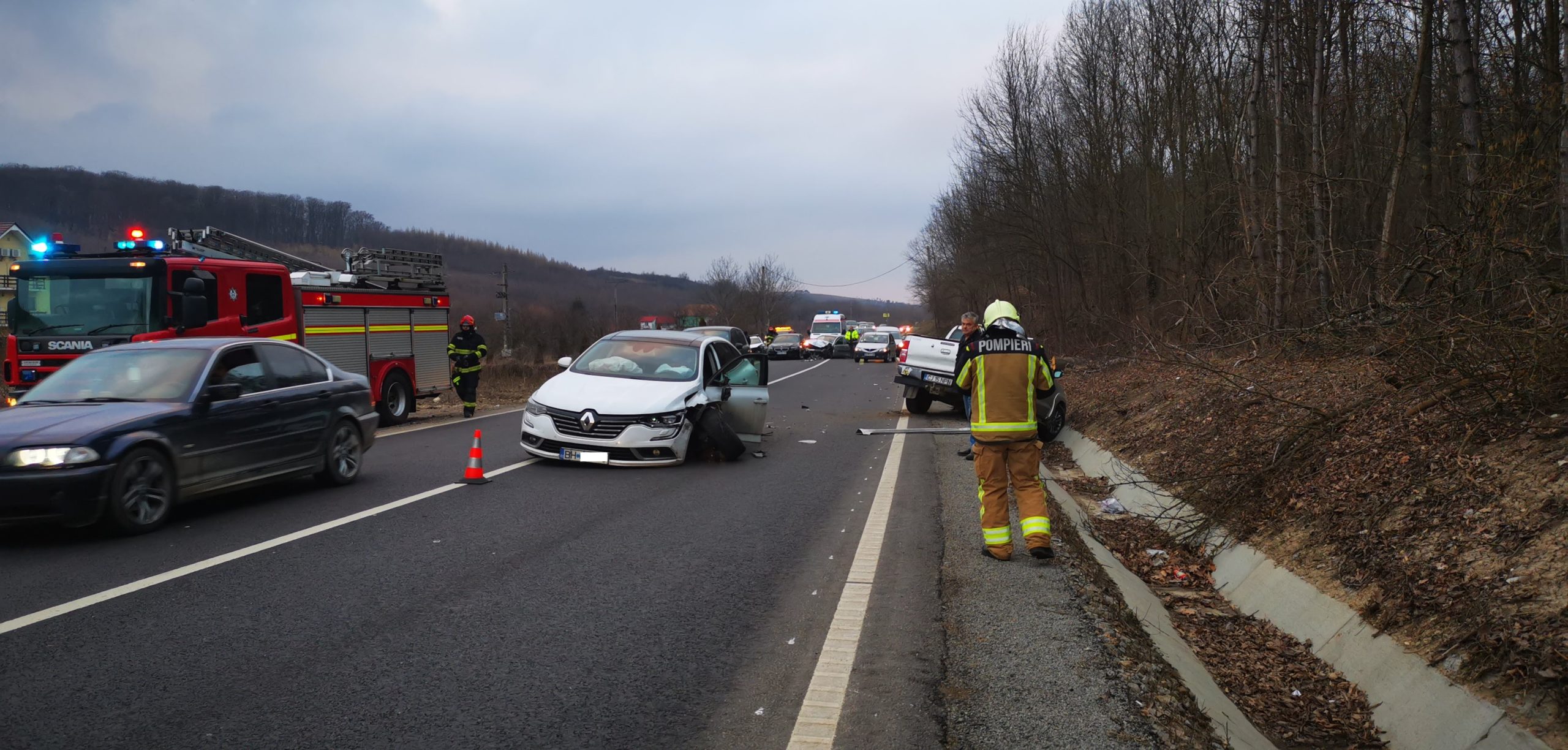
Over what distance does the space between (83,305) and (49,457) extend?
679 cm

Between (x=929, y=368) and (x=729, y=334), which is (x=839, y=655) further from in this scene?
(x=929, y=368)

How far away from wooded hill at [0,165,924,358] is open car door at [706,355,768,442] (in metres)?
8.26

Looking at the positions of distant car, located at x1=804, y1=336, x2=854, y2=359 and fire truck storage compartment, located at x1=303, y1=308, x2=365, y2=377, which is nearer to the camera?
fire truck storage compartment, located at x1=303, y1=308, x2=365, y2=377

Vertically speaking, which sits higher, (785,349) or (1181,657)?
(785,349)

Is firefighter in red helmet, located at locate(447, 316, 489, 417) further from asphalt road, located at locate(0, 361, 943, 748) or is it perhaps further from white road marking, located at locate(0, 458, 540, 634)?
white road marking, located at locate(0, 458, 540, 634)

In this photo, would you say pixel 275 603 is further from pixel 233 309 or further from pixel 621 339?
pixel 233 309

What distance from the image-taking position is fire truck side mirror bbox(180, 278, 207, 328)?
11.9 m

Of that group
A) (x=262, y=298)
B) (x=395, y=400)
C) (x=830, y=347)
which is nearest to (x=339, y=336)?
(x=262, y=298)

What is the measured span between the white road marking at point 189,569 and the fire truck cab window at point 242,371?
157cm

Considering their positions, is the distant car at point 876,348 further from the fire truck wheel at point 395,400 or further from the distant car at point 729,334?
the distant car at point 729,334

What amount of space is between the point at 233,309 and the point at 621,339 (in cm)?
541

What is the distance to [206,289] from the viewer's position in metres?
13.1

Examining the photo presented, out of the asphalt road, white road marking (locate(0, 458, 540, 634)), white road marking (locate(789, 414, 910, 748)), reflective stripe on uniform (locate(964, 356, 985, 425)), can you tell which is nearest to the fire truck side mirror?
the asphalt road

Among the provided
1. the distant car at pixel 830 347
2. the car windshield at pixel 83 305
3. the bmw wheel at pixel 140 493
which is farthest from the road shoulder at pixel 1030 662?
the distant car at pixel 830 347
